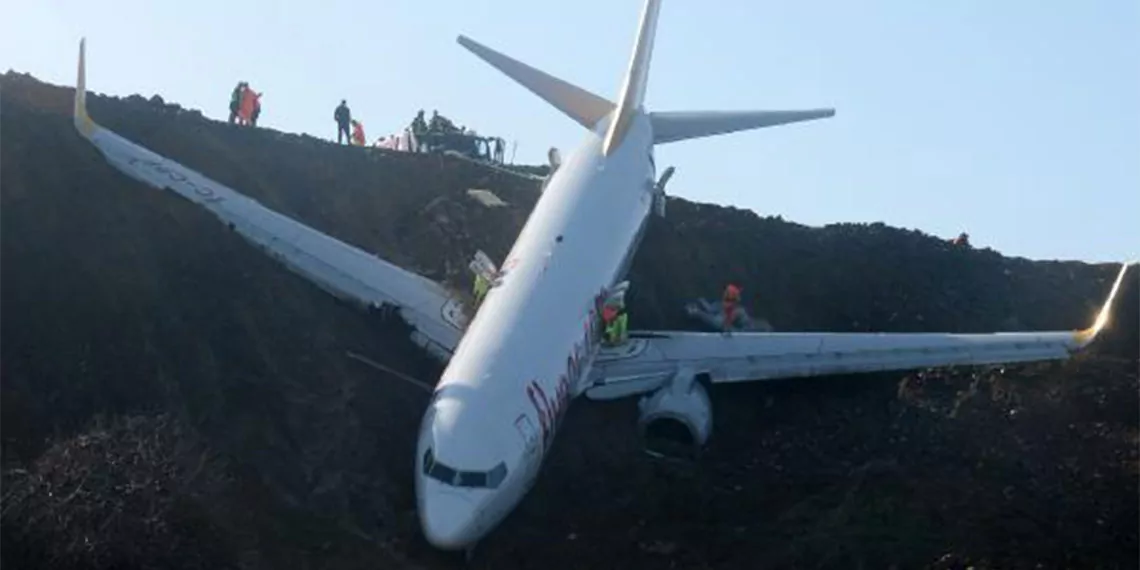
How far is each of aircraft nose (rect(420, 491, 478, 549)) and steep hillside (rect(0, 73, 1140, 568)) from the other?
0.82m

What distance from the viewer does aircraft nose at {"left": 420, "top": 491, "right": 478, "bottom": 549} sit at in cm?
2975

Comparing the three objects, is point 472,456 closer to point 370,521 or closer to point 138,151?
point 370,521

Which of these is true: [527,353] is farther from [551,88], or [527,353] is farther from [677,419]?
[551,88]

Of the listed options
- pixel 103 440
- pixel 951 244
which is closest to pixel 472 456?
pixel 103 440

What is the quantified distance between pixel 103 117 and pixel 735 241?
65.5 ft

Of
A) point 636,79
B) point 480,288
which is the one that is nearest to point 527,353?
point 480,288

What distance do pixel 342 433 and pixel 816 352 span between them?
46.6 ft

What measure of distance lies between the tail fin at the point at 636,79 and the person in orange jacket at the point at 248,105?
48.2 ft

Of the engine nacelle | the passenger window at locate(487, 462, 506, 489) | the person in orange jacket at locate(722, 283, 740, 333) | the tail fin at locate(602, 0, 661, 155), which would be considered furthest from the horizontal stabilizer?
the passenger window at locate(487, 462, 506, 489)

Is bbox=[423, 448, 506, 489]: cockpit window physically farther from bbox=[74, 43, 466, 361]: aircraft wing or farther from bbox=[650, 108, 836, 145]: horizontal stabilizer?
bbox=[650, 108, 836, 145]: horizontal stabilizer

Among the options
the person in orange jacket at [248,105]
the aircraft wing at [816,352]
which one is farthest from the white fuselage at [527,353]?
the person in orange jacket at [248,105]

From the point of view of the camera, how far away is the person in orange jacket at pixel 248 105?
190ft

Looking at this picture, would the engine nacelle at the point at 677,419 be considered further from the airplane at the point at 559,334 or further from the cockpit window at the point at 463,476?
the cockpit window at the point at 463,476

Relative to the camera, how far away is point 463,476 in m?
30.4
